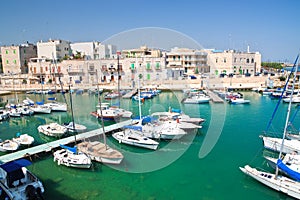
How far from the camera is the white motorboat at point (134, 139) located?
15562 millimetres

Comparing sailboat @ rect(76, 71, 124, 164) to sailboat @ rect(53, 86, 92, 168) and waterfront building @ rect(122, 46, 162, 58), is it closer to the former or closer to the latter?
sailboat @ rect(53, 86, 92, 168)

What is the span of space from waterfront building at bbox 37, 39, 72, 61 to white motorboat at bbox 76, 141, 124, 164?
46.3 metres

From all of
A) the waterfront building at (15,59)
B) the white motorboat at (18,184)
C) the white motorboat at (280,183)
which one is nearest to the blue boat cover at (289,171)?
the white motorboat at (280,183)

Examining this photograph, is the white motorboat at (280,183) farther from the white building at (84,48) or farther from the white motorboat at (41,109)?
the white building at (84,48)

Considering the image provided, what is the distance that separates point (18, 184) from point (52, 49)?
5170cm

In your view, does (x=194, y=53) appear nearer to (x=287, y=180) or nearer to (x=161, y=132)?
(x=161, y=132)

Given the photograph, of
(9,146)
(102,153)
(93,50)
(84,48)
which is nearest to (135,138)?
(102,153)

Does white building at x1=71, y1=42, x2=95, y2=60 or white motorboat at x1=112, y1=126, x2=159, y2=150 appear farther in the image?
white building at x1=71, y1=42, x2=95, y2=60

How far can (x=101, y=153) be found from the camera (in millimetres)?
13398

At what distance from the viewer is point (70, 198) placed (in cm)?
1050

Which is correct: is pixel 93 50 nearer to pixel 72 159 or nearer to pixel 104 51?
pixel 104 51

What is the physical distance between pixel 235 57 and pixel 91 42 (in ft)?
116

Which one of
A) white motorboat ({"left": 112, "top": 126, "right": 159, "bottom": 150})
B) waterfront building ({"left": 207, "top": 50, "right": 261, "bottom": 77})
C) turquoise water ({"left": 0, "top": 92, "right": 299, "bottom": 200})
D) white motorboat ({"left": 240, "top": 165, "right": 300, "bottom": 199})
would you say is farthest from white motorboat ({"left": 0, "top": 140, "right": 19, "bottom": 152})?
waterfront building ({"left": 207, "top": 50, "right": 261, "bottom": 77})

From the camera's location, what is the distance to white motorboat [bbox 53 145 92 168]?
12969 millimetres
